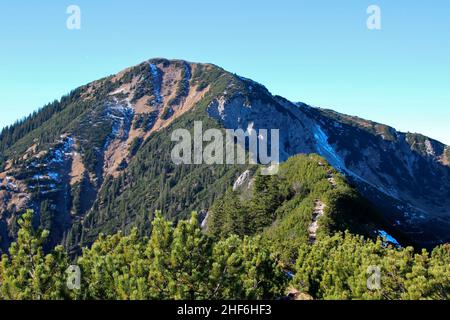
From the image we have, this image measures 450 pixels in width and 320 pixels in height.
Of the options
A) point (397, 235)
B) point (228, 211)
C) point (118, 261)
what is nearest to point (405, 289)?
point (118, 261)

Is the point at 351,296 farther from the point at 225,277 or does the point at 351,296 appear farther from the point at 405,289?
the point at 225,277

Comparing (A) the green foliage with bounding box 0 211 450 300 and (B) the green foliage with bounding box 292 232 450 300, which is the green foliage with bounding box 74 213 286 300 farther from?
(B) the green foliage with bounding box 292 232 450 300

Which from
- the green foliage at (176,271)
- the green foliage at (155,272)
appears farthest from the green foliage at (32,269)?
the green foliage at (176,271)

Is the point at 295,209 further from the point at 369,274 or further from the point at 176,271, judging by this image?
the point at 176,271

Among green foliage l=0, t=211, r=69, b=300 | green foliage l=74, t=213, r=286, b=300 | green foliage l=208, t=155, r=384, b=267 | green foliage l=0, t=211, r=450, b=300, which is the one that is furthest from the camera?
green foliage l=208, t=155, r=384, b=267

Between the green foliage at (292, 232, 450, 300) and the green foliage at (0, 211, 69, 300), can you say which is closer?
the green foliage at (0, 211, 69, 300)

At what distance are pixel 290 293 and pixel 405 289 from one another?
17459 mm

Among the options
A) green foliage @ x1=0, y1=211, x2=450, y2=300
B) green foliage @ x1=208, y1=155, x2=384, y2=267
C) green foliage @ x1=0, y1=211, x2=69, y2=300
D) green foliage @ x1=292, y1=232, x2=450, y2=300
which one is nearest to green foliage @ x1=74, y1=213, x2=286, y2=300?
green foliage @ x1=0, y1=211, x2=450, y2=300

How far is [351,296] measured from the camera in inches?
1601

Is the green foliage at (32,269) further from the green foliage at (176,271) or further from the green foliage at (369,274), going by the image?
the green foliage at (369,274)

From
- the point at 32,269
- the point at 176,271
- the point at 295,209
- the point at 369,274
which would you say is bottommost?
the point at 369,274

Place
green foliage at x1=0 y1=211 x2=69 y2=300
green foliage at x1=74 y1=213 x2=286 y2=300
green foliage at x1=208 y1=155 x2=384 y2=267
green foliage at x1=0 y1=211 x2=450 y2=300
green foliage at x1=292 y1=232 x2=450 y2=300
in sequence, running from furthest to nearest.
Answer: green foliage at x1=208 y1=155 x2=384 y2=267
green foliage at x1=292 y1=232 x2=450 y2=300
green foliage at x1=74 y1=213 x2=286 y2=300
green foliage at x1=0 y1=211 x2=450 y2=300
green foliage at x1=0 y1=211 x2=69 y2=300

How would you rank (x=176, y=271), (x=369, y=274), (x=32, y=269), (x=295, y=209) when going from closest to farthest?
(x=32, y=269)
(x=176, y=271)
(x=369, y=274)
(x=295, y=209)

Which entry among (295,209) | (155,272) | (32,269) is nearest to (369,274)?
(155,272)
